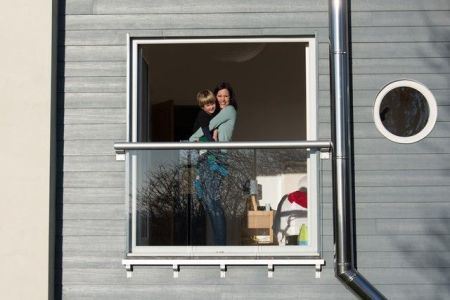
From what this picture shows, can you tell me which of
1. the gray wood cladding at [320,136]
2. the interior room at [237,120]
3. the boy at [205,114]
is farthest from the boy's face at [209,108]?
the gray wood cladding at [320,136]

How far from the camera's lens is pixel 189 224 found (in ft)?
23.5

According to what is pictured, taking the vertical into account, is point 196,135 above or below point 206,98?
below

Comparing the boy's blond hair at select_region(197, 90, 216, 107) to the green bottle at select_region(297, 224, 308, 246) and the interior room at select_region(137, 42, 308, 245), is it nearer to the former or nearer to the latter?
the interior room at select_region(137, 42, 308, 245)

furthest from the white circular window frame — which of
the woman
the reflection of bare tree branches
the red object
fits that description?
the woman

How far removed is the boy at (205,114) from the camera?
301 inches

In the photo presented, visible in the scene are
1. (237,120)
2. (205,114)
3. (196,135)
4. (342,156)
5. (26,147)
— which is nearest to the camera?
(342,156)

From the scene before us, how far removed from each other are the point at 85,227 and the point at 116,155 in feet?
2.01

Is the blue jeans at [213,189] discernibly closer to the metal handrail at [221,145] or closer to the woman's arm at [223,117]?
the metal handrail at [221,145]

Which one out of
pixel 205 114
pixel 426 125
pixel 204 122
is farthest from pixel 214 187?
pixel 426 125

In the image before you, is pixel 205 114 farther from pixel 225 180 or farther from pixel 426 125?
pixel 426 125

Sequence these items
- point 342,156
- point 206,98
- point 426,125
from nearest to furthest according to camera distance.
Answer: point 342,156 < point 426,125 < point 206,98

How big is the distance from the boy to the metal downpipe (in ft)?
3.68

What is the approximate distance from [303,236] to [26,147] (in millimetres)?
2255

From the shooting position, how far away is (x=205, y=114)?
785 centimetres
